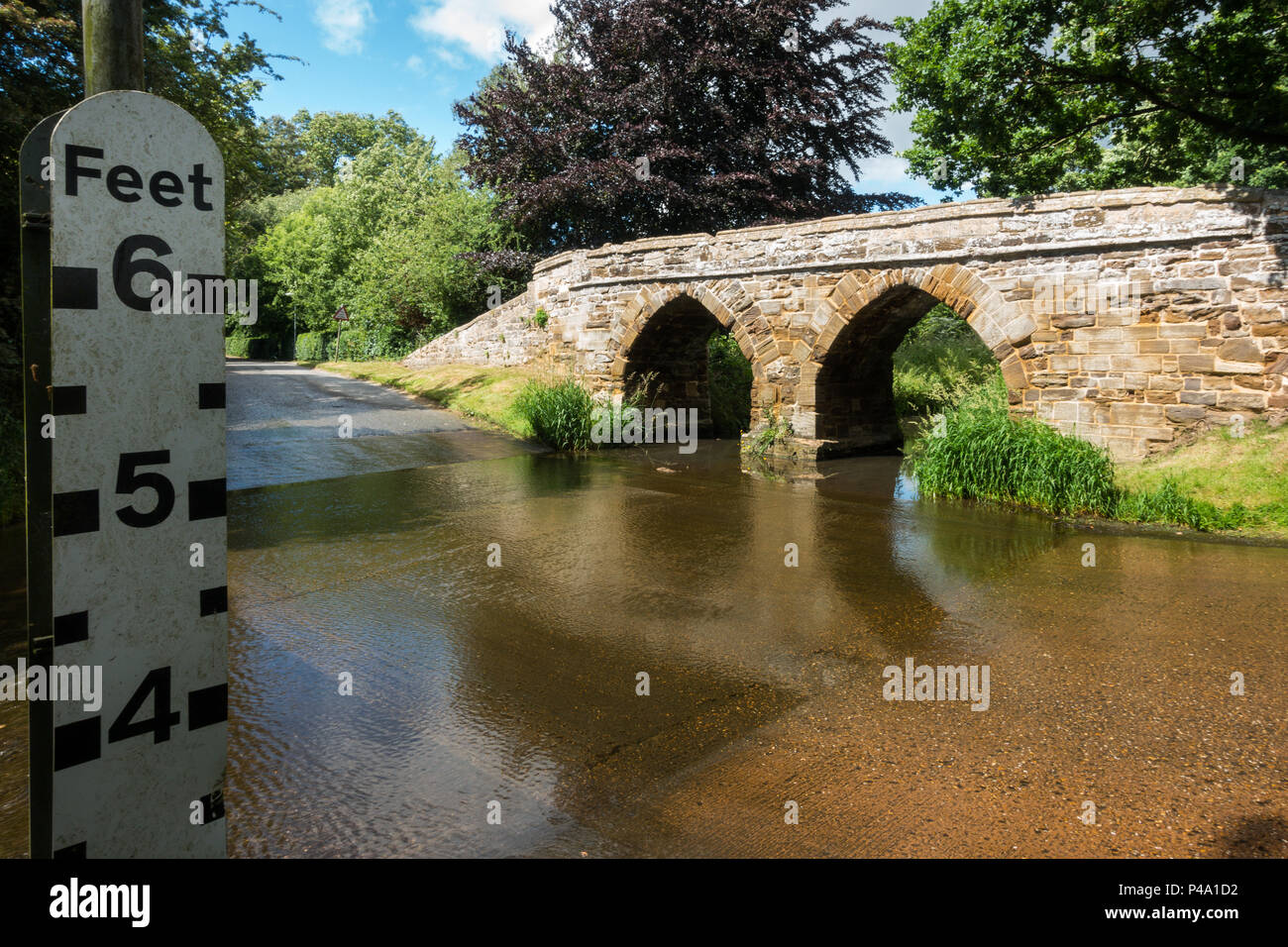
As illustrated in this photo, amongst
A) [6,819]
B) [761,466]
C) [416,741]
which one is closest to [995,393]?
[761,466]

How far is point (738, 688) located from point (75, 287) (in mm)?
3517

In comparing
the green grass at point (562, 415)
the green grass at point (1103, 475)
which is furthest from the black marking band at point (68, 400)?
the green grass at point (562, 415)

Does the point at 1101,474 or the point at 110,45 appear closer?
the point at 110,45

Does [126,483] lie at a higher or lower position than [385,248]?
lower

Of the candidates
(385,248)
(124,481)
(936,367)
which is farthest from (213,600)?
(385,248)

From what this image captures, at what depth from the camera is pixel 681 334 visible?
1566 cm

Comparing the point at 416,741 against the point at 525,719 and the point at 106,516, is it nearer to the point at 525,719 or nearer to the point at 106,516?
the point at 525,719

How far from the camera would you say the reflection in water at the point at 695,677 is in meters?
3.28

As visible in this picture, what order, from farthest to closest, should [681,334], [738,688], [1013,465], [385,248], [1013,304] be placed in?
1. [385,248]
2. [681,334]
3. [1013,304]
4. [1013,465]
5. [738,688]

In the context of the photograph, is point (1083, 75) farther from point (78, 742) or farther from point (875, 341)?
point (78, 742)

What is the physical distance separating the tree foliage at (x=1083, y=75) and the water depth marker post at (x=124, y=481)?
9.98 metres

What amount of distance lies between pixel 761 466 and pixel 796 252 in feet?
10.6
